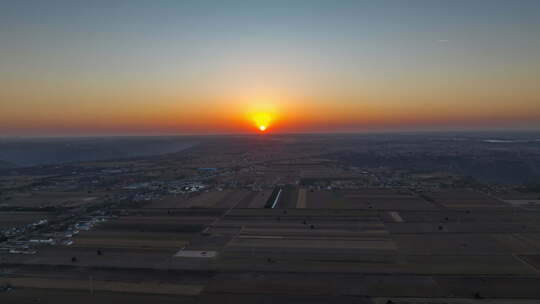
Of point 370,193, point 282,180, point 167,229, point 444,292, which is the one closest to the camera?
point 444,292

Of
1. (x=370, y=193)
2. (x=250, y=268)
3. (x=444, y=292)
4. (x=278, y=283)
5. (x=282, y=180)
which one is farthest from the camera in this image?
(x=282, y=180)

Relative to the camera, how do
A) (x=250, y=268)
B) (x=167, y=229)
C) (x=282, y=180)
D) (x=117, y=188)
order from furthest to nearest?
(x=282, y=180)
(x=117, y=188)
(x=167, y=229)
(x=250, y=268)

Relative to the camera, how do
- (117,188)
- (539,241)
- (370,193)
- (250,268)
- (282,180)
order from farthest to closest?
(282,180) → (117,188) → (370,193) → (539,241) → (250,268)

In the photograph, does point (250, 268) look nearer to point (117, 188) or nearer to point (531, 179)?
point (117, 188)

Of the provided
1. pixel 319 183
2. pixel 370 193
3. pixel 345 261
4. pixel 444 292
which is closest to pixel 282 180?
pixel 319 183

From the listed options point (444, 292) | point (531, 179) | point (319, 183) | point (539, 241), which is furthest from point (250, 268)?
point (531, 179)

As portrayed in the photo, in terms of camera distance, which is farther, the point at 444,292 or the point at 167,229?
the point at 167,229

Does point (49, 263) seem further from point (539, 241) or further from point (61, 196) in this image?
point (539, 241)

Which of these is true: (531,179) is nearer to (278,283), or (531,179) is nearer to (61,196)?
(278,283)

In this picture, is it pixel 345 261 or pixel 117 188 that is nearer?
pixel 345 261
